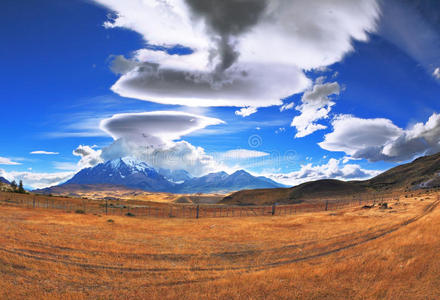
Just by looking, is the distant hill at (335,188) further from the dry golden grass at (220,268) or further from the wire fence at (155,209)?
the dry golden grass at (220,268)

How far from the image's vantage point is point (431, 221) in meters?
23.8

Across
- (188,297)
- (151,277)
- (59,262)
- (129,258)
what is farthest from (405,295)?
(59,262)

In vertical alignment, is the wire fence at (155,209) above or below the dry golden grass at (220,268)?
below

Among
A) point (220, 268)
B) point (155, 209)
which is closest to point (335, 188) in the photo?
point (155, 209)

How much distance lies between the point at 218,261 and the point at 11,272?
34.8 ft

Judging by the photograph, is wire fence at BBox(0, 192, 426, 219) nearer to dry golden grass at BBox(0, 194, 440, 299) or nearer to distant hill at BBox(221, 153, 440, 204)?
dry golden grass at BBox(0, 194, 440, 299)

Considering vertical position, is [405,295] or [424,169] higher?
[424,169]

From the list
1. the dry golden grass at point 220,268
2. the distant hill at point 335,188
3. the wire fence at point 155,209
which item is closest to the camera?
the dry golden grass at point 220,268

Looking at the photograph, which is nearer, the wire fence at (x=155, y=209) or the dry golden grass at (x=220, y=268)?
the dry golden grass at (x=220, y=268)

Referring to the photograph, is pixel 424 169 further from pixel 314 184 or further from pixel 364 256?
pixel 364 256

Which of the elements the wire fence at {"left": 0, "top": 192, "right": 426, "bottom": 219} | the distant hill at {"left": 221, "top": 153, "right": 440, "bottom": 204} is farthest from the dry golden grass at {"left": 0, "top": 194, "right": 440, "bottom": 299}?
the distant hill at {"left": 221, "top": 153, "right": 440, "bottom": 204}

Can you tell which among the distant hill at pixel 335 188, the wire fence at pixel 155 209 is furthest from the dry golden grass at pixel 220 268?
the distant hill at pixel 335 188

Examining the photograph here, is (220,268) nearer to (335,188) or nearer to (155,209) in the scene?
(155,209)

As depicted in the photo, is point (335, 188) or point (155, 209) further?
point (335, 188)
